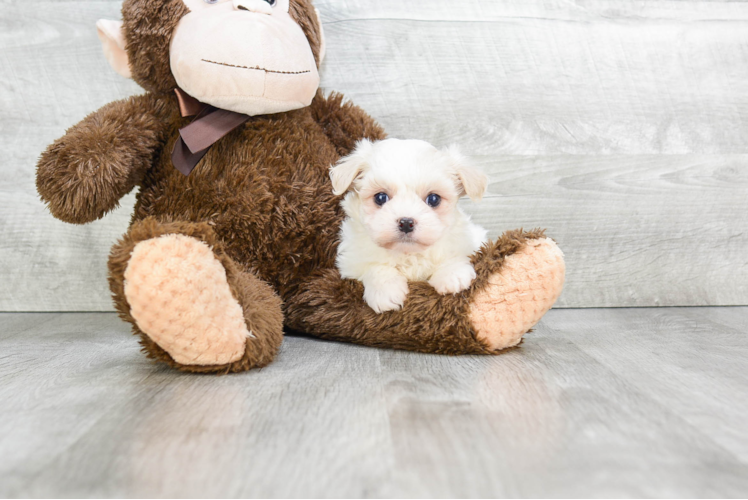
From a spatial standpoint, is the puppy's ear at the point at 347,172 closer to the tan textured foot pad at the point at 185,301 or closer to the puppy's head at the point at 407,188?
the puppy's head at the point at 407,188

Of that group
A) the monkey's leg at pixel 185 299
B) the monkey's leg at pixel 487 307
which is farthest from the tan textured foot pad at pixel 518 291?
the monkey's leg at pixel 185 299

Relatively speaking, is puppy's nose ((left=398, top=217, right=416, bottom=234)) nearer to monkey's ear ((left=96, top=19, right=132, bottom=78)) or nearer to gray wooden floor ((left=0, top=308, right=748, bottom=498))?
gray wooden floor ((left=0, top=308, right=748, bottom=498))

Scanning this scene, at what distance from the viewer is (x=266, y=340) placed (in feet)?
3.52

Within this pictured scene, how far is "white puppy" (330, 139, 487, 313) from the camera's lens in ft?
3.68

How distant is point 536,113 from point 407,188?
69 cm

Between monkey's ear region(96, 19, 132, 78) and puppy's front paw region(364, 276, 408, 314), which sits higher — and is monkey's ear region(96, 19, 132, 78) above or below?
above

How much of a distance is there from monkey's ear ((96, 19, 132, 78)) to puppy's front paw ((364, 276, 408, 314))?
27.2 inches

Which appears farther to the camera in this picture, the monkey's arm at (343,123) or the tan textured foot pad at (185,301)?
the monkey's arm at (343,123)

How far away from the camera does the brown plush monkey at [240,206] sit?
1000mm

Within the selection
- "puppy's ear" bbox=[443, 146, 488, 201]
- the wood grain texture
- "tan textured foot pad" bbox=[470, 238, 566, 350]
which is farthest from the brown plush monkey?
the wood grain texture

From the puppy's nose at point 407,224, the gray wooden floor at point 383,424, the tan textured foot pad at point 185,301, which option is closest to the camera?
the gray wooden floor at point 383,424

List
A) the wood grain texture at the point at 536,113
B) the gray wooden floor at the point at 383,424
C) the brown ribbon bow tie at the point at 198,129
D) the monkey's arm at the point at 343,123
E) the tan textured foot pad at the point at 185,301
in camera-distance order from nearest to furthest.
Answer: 1. the gray wooden floor at the point at 383,424
2. the tan textured foot pad at the point at 185,301
3. the brown ribbon bow tie at the point at 198,129
4. the monkey's arm at the point at 343,123
5. the wood grain texture at the point at 536,113

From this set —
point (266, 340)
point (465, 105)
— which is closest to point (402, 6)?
point (465, 105)

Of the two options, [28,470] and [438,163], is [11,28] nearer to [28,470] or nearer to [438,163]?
[438,163]
